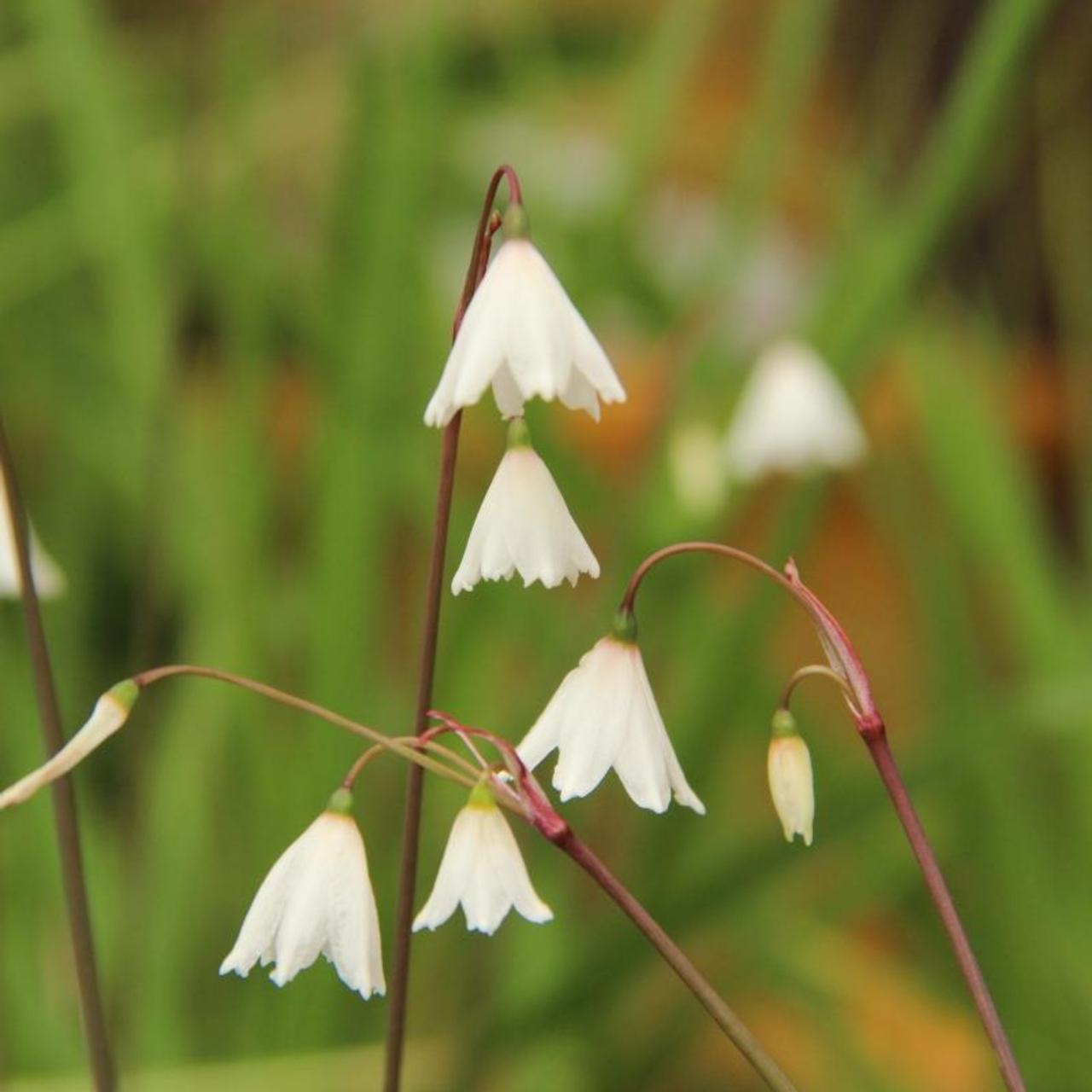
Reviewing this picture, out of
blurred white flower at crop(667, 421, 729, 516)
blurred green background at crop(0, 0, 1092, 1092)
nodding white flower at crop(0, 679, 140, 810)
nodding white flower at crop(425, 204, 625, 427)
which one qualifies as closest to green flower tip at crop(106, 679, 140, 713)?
nodding white flower at crop(0, 679, 140, 810)

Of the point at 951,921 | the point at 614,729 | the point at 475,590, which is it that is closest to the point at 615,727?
the point at 614,729

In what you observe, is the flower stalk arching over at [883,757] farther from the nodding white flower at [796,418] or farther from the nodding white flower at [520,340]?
the nodding white flower at [796,418]

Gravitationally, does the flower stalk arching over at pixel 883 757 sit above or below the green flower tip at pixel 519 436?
below

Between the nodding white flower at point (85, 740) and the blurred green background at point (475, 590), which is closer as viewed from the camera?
the nodding white flower at point (85, 740)

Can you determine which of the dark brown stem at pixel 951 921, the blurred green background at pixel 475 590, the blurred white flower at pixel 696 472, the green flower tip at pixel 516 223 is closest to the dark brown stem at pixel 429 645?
Result: the green flower tip at pixel 516 223

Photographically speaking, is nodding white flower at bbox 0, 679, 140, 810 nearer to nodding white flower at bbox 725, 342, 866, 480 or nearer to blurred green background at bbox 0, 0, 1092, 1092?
blurred green background at bbox 0, 0, 1092, 1092

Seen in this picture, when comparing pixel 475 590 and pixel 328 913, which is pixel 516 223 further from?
pixel 475 590
